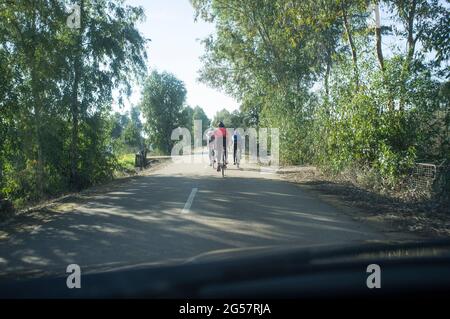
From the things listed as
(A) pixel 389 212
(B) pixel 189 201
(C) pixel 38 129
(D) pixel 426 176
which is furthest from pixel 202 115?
(A) pixel 389 212

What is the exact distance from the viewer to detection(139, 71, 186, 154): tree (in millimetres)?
69250

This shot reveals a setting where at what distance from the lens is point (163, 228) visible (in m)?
8.20

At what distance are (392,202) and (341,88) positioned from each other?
661 cm

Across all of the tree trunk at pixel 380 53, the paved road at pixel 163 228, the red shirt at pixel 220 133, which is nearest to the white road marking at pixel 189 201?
the paved road at pixel 163 228

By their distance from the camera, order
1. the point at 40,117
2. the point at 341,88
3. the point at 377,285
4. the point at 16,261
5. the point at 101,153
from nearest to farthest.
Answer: the point at 377,285 → the point at 16,261 → the point at 40,117 → the point at 341,88 → the point at 101,153

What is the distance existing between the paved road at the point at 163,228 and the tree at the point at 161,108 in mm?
57076

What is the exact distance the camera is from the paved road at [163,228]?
6562 millimetres

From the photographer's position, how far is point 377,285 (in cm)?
239

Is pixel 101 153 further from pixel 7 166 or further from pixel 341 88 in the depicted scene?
pixel 341 88

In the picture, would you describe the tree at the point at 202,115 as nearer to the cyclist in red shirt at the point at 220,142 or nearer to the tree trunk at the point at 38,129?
the cyclist in red shirt at the point at 220,142

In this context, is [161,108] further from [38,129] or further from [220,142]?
[38,129]

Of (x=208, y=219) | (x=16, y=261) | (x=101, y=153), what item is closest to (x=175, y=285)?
(x=16, y=261)

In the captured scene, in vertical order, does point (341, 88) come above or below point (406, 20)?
below

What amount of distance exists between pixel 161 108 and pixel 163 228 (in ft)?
206
